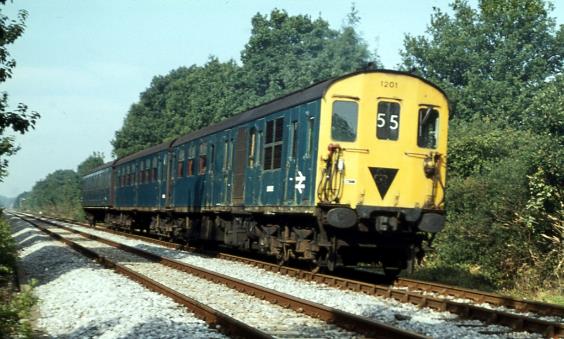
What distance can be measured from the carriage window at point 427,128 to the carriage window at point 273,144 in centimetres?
287

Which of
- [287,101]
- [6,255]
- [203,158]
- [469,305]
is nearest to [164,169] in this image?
[203,158]

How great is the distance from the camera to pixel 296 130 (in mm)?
13680

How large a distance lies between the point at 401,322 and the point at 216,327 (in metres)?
2.26

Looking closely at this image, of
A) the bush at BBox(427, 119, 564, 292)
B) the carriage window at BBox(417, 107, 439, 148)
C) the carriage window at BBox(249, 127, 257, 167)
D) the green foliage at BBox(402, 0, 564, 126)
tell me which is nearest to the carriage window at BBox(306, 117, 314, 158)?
the carriage window at BBox(417, 107, 439, 148)

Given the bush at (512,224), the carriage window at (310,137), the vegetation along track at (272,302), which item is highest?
the carriage window at (310,137)

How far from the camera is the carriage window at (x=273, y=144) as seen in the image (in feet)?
47.6

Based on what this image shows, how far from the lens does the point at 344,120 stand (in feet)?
41.3

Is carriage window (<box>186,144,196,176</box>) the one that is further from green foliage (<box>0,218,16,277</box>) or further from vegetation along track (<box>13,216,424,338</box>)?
vegetation along track (<box>13,216,424,338</box>)

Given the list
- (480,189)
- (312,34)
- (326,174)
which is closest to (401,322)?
(326,174)

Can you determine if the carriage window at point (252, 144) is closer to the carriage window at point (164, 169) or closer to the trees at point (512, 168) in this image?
the trees at point (512, 168)

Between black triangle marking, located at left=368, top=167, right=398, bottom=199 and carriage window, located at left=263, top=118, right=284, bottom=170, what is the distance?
8.13 feet

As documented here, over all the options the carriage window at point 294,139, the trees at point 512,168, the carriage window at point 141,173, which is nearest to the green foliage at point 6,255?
the carriage window at point 294,139

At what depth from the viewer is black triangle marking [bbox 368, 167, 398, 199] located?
12.5 meters

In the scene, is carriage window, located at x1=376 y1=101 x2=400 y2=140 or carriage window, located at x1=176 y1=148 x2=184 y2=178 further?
carriage window, located at x1=176 y1=148 x2=184 y2=178
